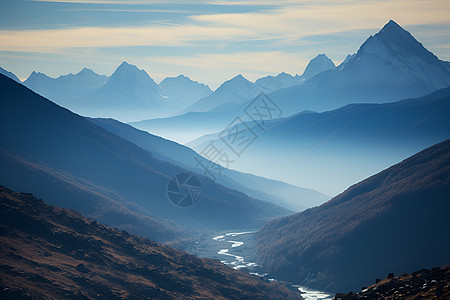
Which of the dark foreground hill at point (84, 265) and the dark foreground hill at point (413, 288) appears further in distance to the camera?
the dark foreground hill at point (84, 265)

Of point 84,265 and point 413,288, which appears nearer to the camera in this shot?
point 413,288

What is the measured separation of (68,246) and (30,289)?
133 feet

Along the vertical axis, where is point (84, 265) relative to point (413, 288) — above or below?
below

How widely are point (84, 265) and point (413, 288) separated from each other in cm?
9433

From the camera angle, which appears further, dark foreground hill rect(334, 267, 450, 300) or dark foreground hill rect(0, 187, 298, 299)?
dark foreground hill rect(0, 187, 298, 299)

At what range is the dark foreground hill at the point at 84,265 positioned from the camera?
10994 cm

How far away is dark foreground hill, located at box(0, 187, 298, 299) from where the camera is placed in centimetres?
10994

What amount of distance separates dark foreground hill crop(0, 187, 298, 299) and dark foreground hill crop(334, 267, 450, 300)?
2680 inches

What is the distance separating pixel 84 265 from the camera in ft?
431

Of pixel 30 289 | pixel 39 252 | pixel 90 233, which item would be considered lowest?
pixel 30 289

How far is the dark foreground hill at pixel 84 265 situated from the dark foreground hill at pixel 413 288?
223 feet

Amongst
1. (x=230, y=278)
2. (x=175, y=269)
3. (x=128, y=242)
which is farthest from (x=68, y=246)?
(x=230, y=278)

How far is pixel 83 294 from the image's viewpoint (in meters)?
112

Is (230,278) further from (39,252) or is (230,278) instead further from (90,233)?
(39,252)
